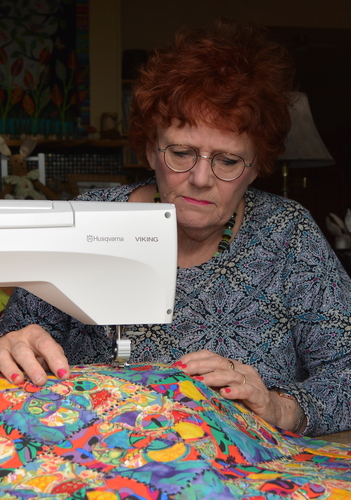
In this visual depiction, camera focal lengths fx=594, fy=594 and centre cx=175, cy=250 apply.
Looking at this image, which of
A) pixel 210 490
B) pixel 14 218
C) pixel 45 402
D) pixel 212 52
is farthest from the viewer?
pixel 212 52

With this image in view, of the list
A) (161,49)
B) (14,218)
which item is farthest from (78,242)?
(161,49)

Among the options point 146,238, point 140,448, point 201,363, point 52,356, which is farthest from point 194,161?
point 140,448

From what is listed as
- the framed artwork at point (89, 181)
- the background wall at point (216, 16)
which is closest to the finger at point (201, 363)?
the background wall at point (216, 16)

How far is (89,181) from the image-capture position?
421 cm

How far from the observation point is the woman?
1.37 metres

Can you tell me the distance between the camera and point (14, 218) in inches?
37.3

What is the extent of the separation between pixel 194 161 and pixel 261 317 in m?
0.41

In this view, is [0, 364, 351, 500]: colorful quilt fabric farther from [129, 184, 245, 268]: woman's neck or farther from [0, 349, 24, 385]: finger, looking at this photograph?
[129, 184, 245, 268]: woman's neck

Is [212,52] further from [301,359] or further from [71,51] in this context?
[71,51]

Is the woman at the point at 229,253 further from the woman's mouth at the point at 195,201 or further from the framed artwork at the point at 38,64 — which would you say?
the framed artwork at the point at 38,64

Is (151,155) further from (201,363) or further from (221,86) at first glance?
(201,363)

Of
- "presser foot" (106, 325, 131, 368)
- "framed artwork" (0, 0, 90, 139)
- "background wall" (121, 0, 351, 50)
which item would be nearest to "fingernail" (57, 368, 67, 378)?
"presser foot" (106, 325, 131, 368)

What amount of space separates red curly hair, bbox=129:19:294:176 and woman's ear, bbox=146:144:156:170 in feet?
0.04

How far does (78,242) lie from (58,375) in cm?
22
